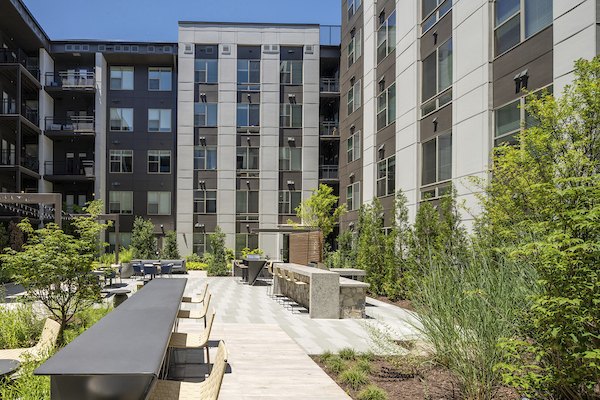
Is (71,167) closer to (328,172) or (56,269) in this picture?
(328,172)

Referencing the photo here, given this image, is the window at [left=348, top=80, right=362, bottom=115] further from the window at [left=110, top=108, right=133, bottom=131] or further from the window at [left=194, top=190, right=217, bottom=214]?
the window at [left=110, top=108, right=133, bottom=131]

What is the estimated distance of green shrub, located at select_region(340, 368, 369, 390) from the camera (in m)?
6.44

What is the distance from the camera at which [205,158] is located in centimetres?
3544

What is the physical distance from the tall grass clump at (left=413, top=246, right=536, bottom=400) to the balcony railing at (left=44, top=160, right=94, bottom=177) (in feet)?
107

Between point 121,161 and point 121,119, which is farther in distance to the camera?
point 121,119

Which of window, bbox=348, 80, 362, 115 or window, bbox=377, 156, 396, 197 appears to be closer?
window, bbox=377, 156, 396, 197

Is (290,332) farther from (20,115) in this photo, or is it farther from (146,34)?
(146,34)

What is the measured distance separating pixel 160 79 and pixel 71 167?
8.28 meters

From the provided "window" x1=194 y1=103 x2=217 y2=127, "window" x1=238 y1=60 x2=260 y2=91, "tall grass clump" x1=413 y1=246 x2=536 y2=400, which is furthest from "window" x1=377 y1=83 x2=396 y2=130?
"tall grass clump" x1=413 y1=246 x2=536 y2=400

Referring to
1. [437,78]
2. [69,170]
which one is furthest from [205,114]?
[437,78]

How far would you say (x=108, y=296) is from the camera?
15164mm

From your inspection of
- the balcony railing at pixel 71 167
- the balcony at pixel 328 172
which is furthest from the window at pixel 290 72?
the balcony railing at pixel 71 167

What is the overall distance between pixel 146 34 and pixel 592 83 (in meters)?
33.9

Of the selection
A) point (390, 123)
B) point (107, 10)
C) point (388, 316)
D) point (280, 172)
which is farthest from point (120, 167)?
point (388, 316)
